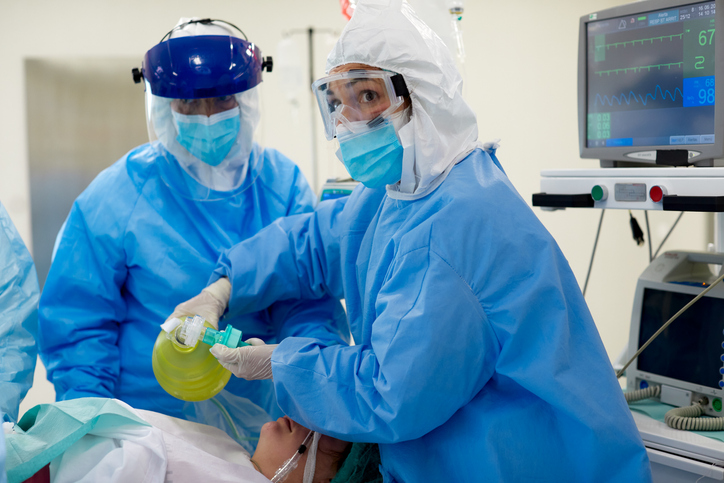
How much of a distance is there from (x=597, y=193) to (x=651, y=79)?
33 cm

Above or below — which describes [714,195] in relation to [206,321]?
above

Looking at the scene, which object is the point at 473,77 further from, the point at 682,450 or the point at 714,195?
the point at 682,450

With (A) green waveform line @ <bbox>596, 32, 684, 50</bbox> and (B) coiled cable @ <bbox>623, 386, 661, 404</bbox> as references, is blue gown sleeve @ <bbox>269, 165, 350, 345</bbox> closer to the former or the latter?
(B) coiled cable @ <bbox>623, 386, 661, 404</bbox>

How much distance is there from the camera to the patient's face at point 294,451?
4.39 feet

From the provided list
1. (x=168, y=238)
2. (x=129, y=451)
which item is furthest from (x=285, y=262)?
(x=129, y=451)

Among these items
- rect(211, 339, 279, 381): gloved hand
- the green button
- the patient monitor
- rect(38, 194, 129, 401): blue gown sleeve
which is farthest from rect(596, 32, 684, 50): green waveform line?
rect(38, 194, 129, 401): blue gown sleeve

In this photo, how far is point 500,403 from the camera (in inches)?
43.0

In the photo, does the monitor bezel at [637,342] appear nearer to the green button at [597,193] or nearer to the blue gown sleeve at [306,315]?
the green button at [597,193]

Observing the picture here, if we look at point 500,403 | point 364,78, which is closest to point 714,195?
point 500,403

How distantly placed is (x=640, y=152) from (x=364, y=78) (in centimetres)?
81

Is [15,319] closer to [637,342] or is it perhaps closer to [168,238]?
[168,238]

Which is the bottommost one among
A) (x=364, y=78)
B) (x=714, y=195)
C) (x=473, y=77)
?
(x=714, y=195)

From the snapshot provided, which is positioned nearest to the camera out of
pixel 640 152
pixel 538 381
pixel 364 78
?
pixel 538 381

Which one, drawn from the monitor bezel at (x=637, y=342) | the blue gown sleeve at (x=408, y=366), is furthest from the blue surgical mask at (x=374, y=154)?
the monitor bezel at (x=637, y=342)
